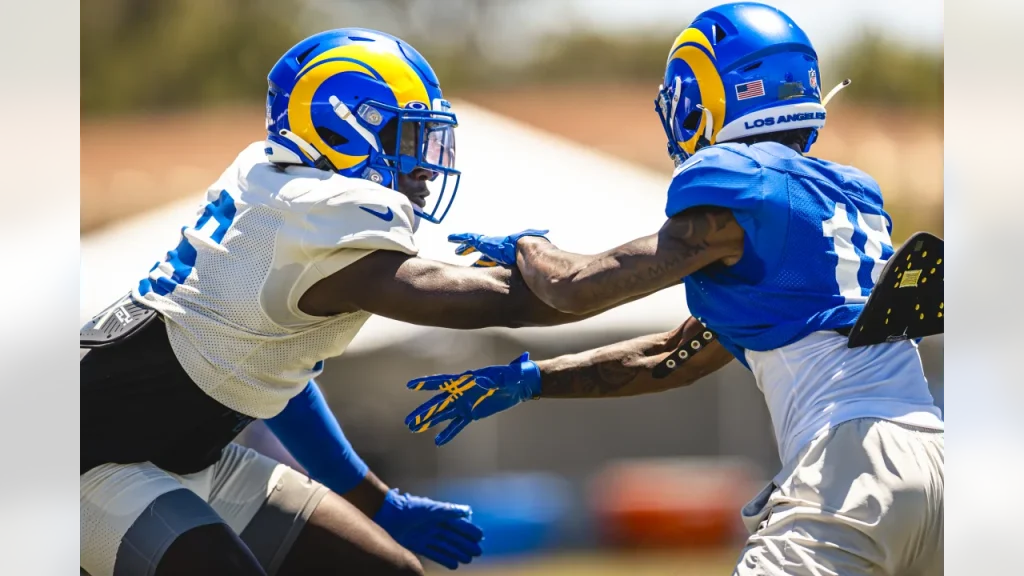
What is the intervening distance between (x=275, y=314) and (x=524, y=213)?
6.05 metres

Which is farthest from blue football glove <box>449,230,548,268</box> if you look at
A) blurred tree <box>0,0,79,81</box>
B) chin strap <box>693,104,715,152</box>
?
blurred tree <box>0,0,79,81</box>

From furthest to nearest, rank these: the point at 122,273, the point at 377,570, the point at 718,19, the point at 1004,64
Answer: the point at 122,273, the point at 377,570, the point at 718,19, the point at 1004,64

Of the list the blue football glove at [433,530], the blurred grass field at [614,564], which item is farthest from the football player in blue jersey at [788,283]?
the blurred grass field at [614,564]

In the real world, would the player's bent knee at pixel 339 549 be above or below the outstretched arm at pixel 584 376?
below

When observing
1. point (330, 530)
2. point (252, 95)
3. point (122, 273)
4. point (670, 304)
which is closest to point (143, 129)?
point (252, 95)

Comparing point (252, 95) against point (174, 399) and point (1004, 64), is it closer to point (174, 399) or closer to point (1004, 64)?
point (174, 399)

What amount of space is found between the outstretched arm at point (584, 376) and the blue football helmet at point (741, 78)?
0.73m

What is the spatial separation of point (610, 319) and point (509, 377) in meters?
5.83

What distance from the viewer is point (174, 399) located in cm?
352

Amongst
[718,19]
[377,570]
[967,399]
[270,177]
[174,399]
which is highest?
[718,19]

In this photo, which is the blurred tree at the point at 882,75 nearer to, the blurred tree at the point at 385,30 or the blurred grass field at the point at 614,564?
the blurred tree at the point at 385,30

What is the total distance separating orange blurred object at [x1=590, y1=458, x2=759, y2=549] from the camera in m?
10.0

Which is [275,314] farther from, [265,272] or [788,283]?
[788,283]

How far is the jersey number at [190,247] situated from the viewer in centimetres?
359
